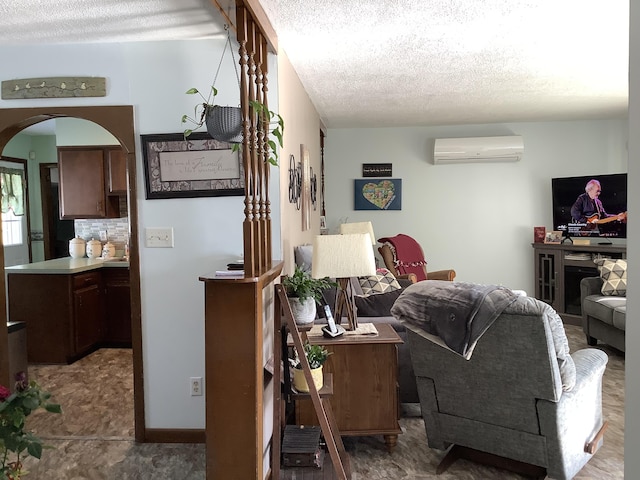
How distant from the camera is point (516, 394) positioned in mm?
2176

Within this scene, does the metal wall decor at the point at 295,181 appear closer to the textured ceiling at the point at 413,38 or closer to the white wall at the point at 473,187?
the textured ceiling at the point at 413,38

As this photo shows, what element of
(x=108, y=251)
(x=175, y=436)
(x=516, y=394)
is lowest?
(x=175, y=436)

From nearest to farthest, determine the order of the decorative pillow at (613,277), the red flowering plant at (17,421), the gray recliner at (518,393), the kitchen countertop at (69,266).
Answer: the red flowering plant at (17,421), the gray recliner at (518,393), the kitchen countertop at (69,266), the decorative pillow at (613,277)

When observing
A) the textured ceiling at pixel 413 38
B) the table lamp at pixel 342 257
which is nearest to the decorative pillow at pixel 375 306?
the table lamp at pixel 342 257

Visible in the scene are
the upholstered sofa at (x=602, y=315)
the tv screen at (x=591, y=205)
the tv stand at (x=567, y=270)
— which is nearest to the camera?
the upholstered sofa at (x=602, y=315)

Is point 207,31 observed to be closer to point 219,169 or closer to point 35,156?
point 219,169

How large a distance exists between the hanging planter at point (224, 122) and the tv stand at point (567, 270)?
14.7 ft

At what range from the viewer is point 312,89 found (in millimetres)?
4250

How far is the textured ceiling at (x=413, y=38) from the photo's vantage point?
254cm

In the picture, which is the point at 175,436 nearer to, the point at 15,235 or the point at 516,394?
the point at 516,394

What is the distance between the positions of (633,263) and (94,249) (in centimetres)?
522

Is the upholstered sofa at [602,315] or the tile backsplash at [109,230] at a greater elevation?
the tile backsplash at [109,230]

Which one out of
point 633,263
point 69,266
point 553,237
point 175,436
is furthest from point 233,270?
point 553,237

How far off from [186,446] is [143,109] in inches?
75.5
